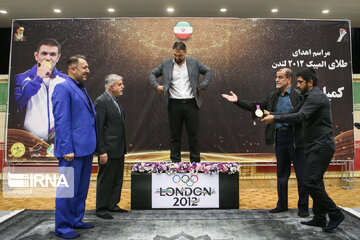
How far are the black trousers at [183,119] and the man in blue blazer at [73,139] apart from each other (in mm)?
1269

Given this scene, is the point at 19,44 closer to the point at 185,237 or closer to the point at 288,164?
the point at 185,237

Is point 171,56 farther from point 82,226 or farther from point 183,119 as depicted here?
point 82,226

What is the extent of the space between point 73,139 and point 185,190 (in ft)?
5.39

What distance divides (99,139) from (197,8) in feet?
13.9

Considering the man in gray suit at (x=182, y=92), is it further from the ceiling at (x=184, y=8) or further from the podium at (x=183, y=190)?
the ceiling at (x=184, y=8)

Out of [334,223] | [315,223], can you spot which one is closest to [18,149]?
[315,223]

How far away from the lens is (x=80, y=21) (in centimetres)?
529

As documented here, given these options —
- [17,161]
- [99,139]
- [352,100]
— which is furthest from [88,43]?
[352,100]

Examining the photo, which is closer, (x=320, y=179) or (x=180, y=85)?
(x=320, y=179)

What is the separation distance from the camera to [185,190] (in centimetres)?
352

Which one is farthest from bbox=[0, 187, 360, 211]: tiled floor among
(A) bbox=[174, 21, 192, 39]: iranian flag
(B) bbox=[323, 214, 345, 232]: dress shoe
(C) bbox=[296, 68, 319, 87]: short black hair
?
(A) bbox=[174, 21, 192, 39]: iranian flag

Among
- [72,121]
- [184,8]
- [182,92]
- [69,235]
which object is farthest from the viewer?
[184,8]

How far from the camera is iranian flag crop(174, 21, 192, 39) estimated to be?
5.25 meters

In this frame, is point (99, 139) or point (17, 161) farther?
point (17, 161)
